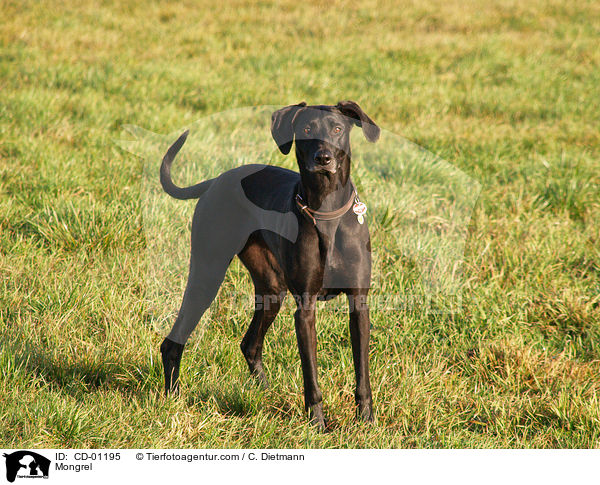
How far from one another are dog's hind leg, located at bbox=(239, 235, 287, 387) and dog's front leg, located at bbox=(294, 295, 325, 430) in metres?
0.51

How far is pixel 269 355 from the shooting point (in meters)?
4.18

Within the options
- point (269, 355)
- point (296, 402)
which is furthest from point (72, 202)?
point (296, 402)

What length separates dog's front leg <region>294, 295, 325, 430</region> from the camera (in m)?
3.39

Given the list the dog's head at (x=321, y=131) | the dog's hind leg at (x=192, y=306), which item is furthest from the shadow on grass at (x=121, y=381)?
the dog's head at (x=321, y=131)

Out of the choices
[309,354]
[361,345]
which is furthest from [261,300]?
[361,345]

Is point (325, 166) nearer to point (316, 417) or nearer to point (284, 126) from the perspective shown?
point (284, 126)

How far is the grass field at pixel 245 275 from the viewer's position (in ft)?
11.9

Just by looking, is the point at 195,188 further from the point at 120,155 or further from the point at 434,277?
the point at 120,155

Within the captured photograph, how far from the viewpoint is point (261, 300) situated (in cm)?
399

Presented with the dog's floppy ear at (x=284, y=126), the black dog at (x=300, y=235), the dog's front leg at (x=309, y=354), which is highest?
the dog's floppy ear at (x=284, y=126)

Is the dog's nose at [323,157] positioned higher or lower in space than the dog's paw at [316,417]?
higher

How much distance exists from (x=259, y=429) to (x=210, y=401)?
36 centimetres

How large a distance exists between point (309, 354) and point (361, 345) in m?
0.27

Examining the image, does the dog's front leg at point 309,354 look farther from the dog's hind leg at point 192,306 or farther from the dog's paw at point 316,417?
the dog's hind leg at point 192,306
